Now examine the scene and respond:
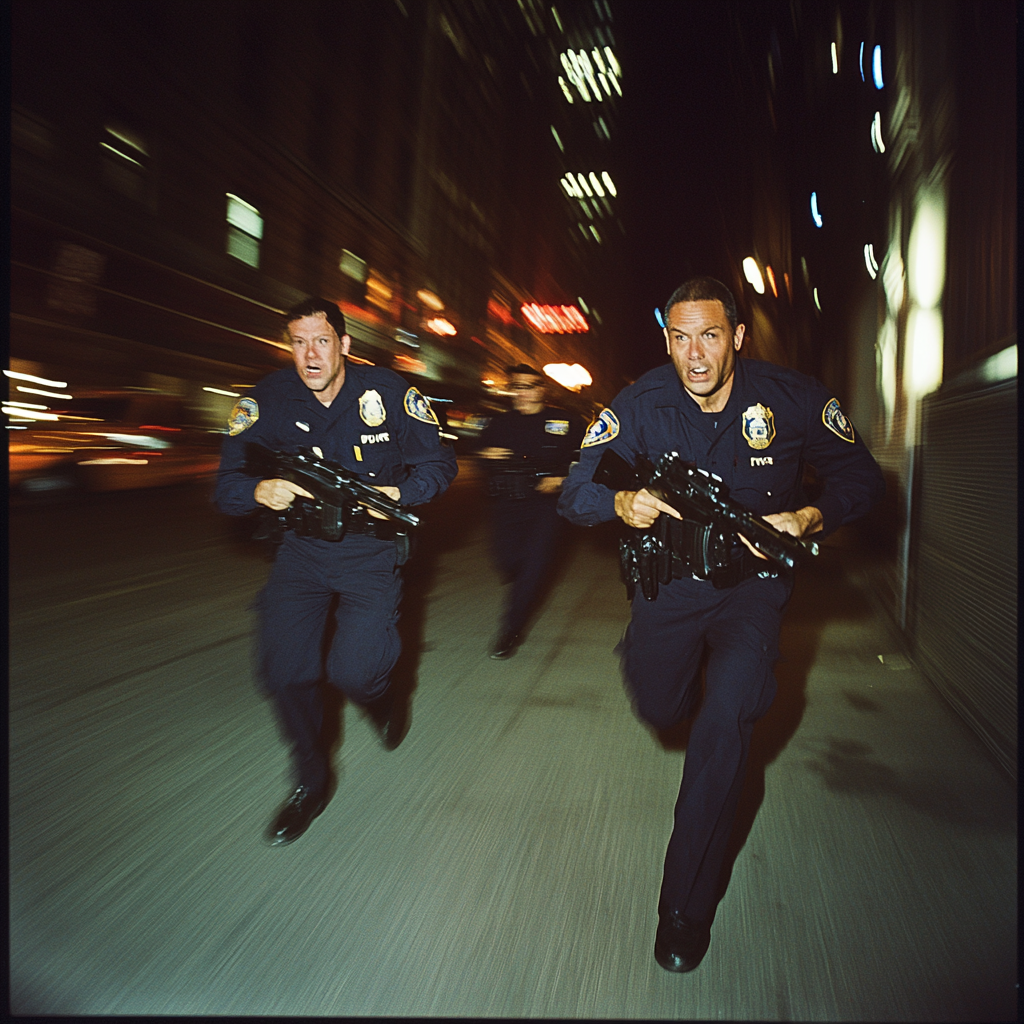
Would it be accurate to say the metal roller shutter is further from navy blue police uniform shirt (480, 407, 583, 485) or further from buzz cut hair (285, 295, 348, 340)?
buzz cut hair (285, 295, 348, 340)

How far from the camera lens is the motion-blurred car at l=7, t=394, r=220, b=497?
12.1 m

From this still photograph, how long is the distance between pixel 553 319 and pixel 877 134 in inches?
2785

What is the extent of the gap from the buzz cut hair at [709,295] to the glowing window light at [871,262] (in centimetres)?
689

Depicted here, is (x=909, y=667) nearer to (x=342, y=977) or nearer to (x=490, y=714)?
(x=490, y=714)

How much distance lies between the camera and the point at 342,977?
6.77 feet

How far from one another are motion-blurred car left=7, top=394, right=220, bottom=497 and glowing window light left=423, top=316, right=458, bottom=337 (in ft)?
94.5

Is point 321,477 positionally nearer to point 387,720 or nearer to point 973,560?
point 387,720

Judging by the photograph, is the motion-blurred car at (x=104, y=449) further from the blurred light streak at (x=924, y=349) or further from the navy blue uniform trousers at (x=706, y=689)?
the blurred light streak at (x=924, y=349)

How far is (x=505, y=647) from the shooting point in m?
5.36

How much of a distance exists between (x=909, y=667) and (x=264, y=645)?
4.55m

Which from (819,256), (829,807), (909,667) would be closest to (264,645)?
(829,807)

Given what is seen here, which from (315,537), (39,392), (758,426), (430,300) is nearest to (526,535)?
(315,537)

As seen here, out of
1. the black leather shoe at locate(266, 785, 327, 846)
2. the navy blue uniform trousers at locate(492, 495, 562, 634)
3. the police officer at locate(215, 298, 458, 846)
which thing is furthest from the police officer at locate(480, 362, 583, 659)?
the black leather shoe at locate(266, 785, 327, 846)

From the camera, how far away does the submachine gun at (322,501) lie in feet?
9.64
